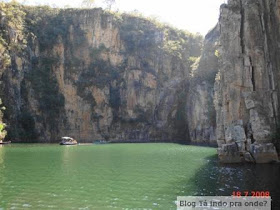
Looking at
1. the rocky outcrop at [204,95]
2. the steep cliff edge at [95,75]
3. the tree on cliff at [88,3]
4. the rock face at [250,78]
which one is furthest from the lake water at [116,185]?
the tree on cliff at [88,3]

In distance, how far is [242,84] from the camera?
136ft

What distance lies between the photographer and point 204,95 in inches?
3305

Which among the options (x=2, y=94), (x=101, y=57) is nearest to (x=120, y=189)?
(x=2, y=94)

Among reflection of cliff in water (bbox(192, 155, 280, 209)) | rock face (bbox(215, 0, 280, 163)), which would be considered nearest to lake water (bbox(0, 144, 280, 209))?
reflection of cliff in water (bbox(192, 155, 280, 209))

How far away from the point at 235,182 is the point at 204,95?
6160 centimetres

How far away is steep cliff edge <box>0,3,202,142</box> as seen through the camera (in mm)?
94938

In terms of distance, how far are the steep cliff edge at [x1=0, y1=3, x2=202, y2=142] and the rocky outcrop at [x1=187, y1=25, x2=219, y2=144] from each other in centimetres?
1152

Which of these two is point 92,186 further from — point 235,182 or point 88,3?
point 88,3

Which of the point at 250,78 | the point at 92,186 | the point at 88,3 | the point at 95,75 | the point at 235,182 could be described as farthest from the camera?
the point at 88,3

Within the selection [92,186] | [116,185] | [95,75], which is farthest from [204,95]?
[92,186]

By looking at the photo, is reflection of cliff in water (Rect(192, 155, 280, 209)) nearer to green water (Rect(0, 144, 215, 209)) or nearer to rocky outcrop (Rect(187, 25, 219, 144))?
green water (Rect(0, 144, 215, 209))

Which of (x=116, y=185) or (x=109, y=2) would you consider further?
(x=109, y=2)

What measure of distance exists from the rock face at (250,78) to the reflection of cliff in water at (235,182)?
27.4 feet

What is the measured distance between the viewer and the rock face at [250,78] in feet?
125
